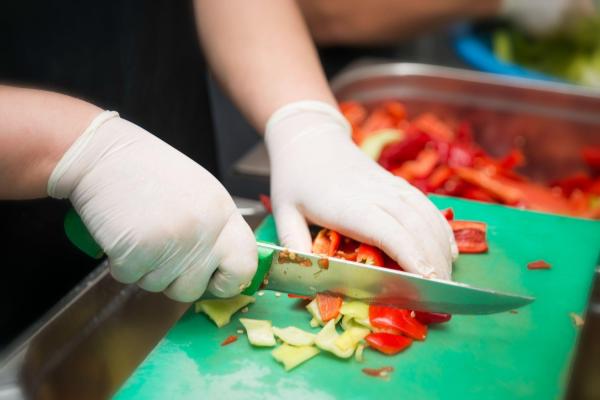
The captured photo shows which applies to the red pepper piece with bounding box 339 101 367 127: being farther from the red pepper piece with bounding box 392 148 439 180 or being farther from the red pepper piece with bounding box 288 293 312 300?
the red pepper piece with bounding box 288 293 312 300

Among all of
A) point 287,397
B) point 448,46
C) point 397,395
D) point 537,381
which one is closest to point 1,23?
point 287,397

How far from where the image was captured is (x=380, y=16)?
8.11ft

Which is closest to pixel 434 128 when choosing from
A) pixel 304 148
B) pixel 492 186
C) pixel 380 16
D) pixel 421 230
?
pixel 492 186

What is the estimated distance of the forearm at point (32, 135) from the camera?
1.02 m

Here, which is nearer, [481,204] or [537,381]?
[537,381]

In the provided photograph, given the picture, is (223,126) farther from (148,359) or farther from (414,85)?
(148,359)

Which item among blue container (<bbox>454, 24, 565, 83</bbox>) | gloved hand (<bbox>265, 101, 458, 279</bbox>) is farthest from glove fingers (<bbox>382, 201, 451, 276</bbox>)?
blue container (<bbox>454, 24, 565, 83</bbox>)

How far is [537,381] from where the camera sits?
1.08 m

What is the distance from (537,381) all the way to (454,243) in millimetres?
311

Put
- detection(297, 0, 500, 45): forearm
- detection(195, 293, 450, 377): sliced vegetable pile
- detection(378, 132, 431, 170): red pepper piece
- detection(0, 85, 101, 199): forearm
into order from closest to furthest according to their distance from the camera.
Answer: detection(0, 85, 101, 199): forearm < detection(195, 293, 450, 377): sliced vegetable pile < detection(378, 132, 431, 170): red pepper piece < detection(297, 0, 500, 45): forearm

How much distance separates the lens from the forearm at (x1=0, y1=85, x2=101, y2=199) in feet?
3.34

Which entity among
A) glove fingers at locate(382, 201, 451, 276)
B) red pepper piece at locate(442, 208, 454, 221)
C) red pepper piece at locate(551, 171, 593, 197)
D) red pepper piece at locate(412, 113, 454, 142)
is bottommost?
red pepper piece at locate(551, 171, 593, 197)

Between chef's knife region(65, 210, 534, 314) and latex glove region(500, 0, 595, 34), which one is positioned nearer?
chef's knife region(65, 210, 534, 314)

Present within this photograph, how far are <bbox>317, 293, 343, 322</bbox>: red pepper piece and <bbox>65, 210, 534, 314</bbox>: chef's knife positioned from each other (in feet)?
0.04
